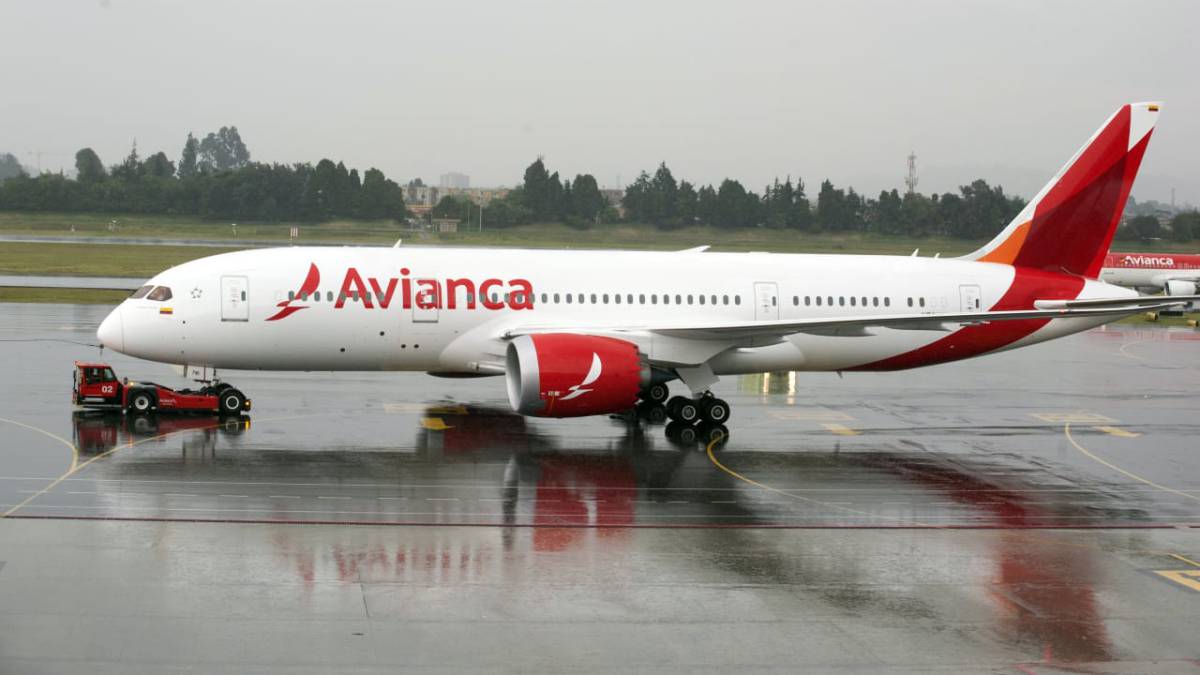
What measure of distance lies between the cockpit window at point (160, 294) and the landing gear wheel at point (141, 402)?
2.16 meters

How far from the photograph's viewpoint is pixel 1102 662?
525 inches

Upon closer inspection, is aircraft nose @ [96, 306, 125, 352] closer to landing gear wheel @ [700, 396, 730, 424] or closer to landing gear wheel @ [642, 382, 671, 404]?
landing gear wheel @ [642, 382, 671, 404]

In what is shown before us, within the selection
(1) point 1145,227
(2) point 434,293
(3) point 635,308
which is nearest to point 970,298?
(3) point 635,308

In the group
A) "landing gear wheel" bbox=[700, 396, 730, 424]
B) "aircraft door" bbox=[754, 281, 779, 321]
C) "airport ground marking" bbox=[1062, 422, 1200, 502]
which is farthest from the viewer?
"aircraft door" bbox=[754, 281, 779, 321]

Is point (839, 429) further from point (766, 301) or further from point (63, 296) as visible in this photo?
point (63, 296)

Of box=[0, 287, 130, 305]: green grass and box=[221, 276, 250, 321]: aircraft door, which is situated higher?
box=[221, 276, 250, 321]: aircraft door

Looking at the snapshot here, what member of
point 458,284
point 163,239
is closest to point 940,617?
point 458,284

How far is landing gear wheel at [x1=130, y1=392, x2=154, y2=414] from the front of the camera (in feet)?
88.2

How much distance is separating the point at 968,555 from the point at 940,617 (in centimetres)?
332

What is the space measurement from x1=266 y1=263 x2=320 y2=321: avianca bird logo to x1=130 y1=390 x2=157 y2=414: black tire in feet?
10.5

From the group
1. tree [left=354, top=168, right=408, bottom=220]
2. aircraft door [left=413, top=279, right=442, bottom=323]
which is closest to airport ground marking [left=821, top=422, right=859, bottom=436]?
aircraft door [left=413, top=279, right=442, bottom=323]

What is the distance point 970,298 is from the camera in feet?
103

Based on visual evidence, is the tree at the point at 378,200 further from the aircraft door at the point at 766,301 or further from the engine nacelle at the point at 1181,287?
the aircraft door at the point at 766,301

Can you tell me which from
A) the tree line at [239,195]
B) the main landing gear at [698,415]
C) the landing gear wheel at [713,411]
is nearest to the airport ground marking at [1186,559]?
the main landing gear at [698,415]
